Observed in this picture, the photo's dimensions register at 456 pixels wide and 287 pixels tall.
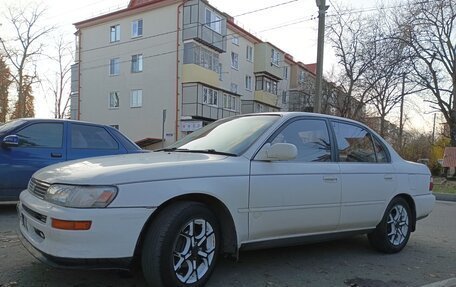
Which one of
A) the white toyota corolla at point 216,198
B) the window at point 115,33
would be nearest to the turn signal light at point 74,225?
the white toyota corolla at point 216,198

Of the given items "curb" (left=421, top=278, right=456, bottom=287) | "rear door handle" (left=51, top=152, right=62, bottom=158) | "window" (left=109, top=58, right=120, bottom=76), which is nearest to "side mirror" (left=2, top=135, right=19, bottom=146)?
"rear door handle" (left=51, top=152, right=62, bottom=158)

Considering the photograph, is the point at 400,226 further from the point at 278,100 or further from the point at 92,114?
the point at 278,100

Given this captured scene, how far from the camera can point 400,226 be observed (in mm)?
5586

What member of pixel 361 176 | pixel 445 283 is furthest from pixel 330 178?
pixel 445 283

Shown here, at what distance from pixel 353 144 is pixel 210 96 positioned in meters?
28.4

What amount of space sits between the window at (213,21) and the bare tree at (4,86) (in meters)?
23.2

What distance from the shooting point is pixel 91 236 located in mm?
3164

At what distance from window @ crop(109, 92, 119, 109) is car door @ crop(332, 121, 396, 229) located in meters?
32.2

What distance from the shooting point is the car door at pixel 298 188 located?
13.3 feet

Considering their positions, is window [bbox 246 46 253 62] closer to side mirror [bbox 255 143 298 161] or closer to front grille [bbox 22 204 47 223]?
side mirror [bbox 255 143 298 161]

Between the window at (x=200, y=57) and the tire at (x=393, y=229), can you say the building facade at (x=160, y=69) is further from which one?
the tire at (x=393, y=229)

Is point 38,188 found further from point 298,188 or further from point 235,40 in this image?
point 235,40

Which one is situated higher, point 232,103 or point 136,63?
point 136,63

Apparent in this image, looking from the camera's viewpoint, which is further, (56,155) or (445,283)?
(56,155)
